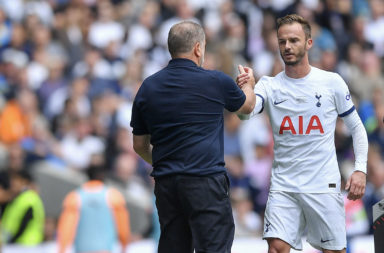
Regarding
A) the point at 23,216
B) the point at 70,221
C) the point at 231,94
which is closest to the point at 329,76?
the point at 231,94

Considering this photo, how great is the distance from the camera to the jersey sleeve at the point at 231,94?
745cm

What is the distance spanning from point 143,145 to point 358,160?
1.77 meters

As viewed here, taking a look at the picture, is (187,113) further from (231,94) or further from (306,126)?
(306,126)

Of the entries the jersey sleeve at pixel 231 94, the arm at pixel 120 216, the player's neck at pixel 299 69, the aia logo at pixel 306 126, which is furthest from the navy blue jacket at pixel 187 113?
the arm at pixel 120 216

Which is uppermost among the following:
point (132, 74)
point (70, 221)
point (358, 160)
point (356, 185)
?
point (132, 74)

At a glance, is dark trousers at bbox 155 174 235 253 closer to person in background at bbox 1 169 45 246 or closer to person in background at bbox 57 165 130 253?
person in background at bbox 57 165 130 253

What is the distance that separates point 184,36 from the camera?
743cm

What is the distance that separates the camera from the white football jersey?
8117 millimetres

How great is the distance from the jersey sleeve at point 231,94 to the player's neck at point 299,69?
32.7 inches

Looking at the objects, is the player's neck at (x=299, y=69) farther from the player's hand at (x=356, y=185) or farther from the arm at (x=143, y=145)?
the arm at (x=143, y=145)

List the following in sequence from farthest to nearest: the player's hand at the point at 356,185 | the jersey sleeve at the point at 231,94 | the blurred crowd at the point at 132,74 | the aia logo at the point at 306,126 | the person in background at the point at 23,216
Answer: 1. the blurred crowd at the point at 132,74
2. the person in background at the point at 23,216
3. the aia logo at the point at 306,126
4. the player's hand at the point at 356,185
5. the jersey sleeve at the point at 231,94

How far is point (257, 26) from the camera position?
19.0 meters

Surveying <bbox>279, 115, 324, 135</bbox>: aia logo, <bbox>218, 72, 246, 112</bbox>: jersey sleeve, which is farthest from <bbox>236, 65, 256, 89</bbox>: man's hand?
<bbox>279, 115, 324, 135</bbox>: aia logo

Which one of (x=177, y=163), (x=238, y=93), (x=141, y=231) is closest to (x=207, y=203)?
(x=177, y=163)
